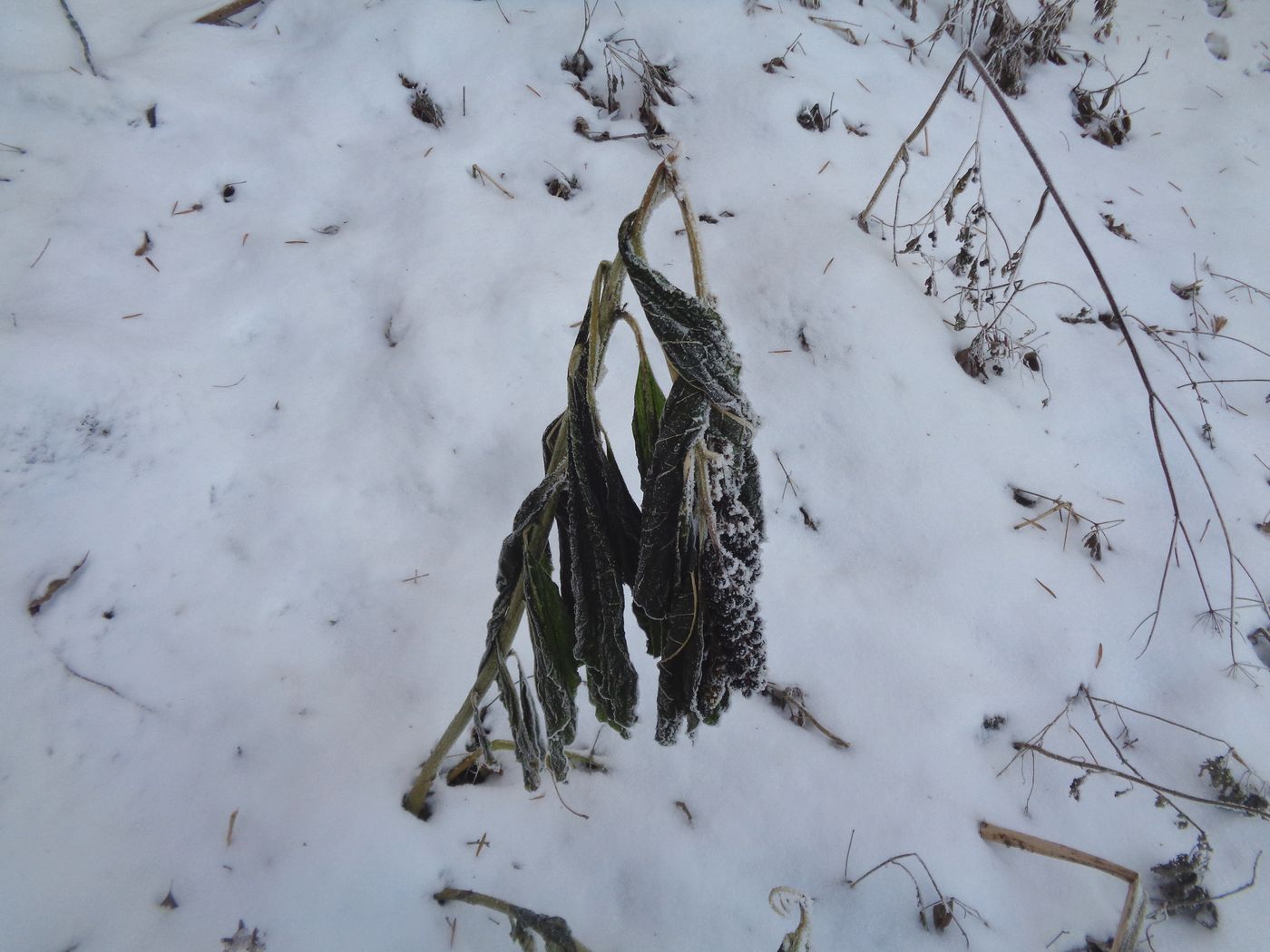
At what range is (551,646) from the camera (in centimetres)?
80

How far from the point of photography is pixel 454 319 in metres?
1.52

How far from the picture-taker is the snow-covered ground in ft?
3.53

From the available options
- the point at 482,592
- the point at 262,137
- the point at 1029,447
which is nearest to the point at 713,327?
the point at 482,592

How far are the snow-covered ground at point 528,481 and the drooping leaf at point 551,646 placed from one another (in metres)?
0.39

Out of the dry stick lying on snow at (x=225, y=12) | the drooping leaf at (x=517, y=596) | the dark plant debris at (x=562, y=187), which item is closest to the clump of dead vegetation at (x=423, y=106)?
the dark plant debris at (x=562, y=187)

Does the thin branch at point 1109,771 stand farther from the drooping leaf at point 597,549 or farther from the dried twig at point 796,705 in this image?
the drooping leaf at point 597,549

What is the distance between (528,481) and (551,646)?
2.07 ft

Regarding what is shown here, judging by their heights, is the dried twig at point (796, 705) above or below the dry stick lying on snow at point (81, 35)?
below

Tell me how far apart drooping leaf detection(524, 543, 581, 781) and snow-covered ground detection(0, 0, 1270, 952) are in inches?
15.3

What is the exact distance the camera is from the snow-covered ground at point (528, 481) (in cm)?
108

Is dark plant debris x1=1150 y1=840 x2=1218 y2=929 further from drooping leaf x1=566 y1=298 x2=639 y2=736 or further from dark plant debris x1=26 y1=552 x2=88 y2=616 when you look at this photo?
dark plant debris x1=26 y1=552 x2=88 y2=616

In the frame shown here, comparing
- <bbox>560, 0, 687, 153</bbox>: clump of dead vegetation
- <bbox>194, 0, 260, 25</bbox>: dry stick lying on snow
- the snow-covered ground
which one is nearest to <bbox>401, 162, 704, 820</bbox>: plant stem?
the snow-covered ground

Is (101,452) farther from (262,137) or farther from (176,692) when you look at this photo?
(262,137)

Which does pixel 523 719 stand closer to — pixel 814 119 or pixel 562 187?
pixel 562 187
